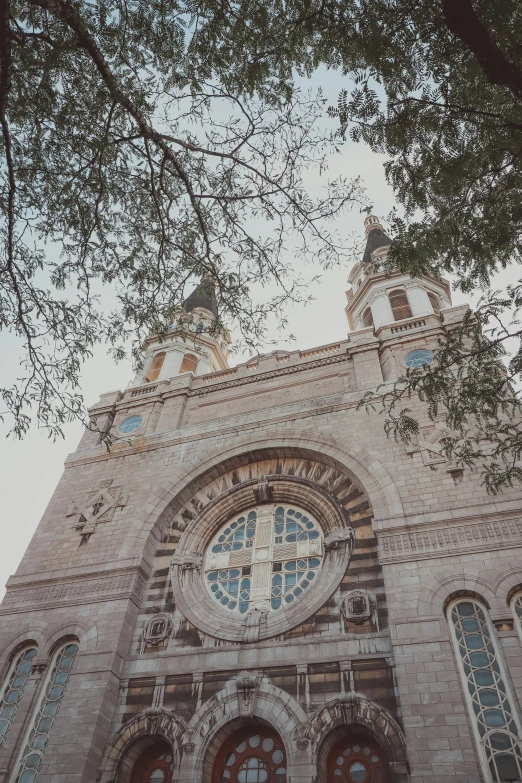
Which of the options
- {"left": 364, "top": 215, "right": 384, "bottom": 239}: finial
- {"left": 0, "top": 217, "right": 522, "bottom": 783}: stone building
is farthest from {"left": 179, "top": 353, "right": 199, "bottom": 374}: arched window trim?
{"left": 364, "top": 215, "right": 384, "bottom": 239}: finial

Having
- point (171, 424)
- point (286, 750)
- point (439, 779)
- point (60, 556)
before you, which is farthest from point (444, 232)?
point (60, 556)

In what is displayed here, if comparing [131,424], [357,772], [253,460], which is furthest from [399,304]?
[357,772]

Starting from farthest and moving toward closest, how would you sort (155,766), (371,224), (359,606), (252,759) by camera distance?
(371,224) → (359,606) → (155,766) → (252,759)

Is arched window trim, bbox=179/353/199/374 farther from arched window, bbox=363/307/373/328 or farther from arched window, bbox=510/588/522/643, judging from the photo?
arched window, bbox=510/588/522/643

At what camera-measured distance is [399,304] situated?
1808cm

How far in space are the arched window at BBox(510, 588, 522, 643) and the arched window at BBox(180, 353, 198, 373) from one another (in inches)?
567

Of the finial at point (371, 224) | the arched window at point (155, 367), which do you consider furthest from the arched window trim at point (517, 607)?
the finial at point (371, 224)

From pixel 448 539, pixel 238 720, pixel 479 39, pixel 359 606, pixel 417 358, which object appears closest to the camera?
pixel 479 39

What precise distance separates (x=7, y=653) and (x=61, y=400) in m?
6.17

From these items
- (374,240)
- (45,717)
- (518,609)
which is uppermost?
(374,240)

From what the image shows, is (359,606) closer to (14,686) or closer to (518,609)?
(518,609)

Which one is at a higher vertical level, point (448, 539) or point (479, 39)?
point (479, 39)

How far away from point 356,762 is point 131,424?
10.8 m

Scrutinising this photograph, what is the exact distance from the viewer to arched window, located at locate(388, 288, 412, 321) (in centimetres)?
1754
